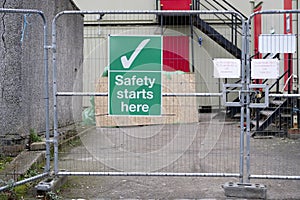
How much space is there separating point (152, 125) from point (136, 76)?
688cm

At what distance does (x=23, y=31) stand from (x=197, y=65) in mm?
6951

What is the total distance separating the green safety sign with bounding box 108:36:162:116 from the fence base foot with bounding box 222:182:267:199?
1.27 metres

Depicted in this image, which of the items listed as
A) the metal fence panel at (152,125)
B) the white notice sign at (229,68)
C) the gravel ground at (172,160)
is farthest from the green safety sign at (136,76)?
the gravel ground at (172,160)

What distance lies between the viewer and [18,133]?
7.15 metres

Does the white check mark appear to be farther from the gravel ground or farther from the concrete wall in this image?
the concrete wall

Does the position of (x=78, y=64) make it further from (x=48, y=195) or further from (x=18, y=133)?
(x=48, y=195)

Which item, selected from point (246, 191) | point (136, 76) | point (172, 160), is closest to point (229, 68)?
point (136, 76)

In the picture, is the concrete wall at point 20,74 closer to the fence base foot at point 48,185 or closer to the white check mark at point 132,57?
the fence base foot at point 48,185

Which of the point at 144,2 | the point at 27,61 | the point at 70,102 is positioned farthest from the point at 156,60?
the point at 144,2

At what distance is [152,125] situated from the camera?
483 inches

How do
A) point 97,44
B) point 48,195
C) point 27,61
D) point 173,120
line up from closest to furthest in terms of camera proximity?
point 48,195 < point 27,61 < point 97,44 < point 173,120

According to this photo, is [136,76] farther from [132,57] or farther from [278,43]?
[278,43]

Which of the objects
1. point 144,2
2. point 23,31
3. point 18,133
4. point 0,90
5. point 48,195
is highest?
point 144,2

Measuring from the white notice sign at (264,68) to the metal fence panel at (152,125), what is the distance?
1.78ft
